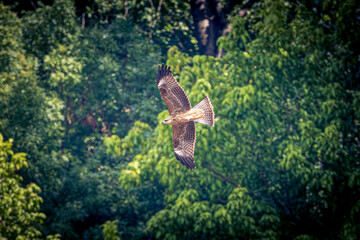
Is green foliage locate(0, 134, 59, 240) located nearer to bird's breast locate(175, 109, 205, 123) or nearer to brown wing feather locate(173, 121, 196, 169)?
brown wing feather locate(173, 121, 196, 169)

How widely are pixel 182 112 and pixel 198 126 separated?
285cm

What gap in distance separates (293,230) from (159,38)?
5.83 metres

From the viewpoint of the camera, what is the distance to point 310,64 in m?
8.27

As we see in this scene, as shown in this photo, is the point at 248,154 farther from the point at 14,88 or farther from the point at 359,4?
the point at 14,88

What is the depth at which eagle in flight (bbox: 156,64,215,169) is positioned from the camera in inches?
199

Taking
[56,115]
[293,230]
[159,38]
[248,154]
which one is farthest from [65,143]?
[293,230]

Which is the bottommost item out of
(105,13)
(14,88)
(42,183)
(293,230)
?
(293,230)

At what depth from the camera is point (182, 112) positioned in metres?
5.08

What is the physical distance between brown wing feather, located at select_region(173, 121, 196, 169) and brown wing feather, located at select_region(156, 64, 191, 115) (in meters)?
0.33

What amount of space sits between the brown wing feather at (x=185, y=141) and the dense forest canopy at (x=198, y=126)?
93.6 inches

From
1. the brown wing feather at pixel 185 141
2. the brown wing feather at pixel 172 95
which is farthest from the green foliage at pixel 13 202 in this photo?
the brown wing feather at pixel 172 95

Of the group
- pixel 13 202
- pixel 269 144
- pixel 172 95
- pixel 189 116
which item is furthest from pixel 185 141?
pixel 13 202

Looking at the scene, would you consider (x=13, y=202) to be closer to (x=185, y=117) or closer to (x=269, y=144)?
(x=185, y=117)

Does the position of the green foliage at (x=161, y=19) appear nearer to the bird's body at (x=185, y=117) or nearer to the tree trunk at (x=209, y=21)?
the tree trunk at (x=209, y=21)
